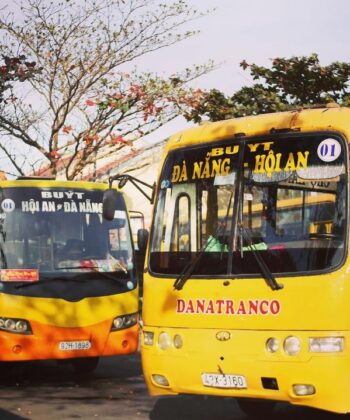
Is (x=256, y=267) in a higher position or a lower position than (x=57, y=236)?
higher

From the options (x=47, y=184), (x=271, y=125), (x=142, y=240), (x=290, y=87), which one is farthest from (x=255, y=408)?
(x=290, y=87)

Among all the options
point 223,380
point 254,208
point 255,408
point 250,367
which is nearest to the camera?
point 250,367

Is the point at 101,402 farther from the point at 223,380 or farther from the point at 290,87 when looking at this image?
the point at 290,87

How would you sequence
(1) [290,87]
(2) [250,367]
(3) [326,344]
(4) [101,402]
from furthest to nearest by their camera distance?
(1) [290,87]
(4) [101,402]
(2) [250,367]
(3) [326,344]

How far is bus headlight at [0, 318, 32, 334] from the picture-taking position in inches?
430

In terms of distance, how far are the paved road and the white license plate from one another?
0.47 metres

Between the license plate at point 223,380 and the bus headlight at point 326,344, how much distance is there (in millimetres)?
641

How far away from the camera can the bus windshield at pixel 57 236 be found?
11281mm

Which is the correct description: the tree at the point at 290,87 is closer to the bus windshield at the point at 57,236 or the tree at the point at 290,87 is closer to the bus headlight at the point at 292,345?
the bus windshield at the point at 57,236

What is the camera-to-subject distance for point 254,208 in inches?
309

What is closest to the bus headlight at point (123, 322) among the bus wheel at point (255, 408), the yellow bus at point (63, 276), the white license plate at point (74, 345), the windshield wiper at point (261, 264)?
the yellow bus at point (63, 276)

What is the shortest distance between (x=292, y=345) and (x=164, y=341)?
3.92 feet

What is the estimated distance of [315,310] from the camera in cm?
723

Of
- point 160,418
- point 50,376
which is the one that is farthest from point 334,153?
point 50,376
